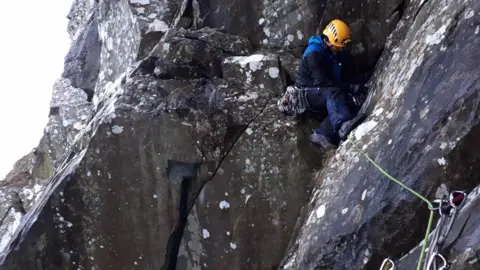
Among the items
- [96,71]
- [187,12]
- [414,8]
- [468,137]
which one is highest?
[96,71]

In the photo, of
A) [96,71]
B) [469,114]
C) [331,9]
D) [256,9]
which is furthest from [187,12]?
[469,114]

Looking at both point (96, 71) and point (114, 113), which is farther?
point (96, 71)

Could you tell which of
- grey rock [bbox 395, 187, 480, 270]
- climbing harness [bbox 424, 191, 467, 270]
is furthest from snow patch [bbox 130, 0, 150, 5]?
grey rock [bbox 395, 187, 480, 270]

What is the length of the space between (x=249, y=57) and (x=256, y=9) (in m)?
1.30

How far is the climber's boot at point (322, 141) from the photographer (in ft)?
25.6

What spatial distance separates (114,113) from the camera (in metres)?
8.25

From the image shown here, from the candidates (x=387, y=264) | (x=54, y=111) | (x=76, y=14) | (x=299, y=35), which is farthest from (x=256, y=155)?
(x=76, y=14)

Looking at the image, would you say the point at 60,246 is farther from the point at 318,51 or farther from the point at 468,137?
the point at 468,137

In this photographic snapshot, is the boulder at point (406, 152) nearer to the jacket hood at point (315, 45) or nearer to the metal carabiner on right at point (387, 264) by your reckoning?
the metal carabiner on right at point (387, 264)

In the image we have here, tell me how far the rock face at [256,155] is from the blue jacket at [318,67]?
48 centimetres

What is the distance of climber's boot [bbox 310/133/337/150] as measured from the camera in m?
7.80

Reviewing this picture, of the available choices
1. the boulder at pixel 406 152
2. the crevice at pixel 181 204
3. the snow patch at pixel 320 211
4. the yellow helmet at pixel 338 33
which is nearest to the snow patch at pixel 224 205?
the crevice at pixel 181 204

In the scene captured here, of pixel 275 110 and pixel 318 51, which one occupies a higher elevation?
pixel 318 51

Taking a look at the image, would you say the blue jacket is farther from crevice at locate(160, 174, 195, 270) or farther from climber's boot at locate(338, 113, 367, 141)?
crevice at locate(160, 174, 195, 270)
